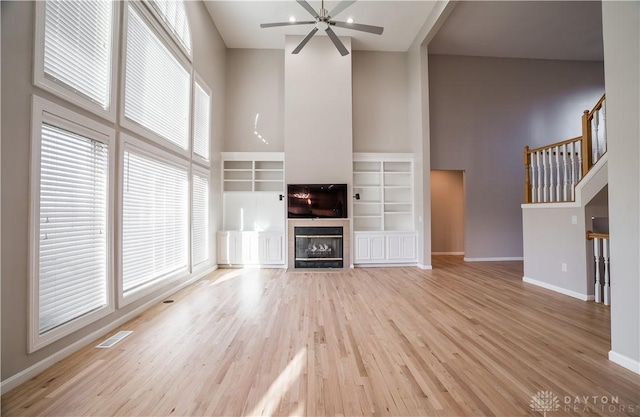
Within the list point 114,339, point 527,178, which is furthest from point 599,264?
point 114,339

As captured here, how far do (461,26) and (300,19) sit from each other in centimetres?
352

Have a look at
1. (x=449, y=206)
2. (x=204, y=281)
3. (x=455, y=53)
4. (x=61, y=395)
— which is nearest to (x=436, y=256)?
(x=449, y=206)

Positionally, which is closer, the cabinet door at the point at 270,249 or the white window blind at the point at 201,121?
the white window blind at the point at 201,121

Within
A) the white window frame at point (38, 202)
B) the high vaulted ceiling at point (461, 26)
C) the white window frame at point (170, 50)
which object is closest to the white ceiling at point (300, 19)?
the high vaulted ceiling at point (461, 26)

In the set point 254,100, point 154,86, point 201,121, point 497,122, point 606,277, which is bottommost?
point 606,277

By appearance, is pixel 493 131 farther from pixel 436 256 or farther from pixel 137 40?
pixel 137 40

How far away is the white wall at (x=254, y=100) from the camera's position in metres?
6.46

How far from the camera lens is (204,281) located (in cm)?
470

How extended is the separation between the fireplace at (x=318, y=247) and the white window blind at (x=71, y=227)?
12.0 ft

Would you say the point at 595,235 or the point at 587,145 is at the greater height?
the point at 587,145

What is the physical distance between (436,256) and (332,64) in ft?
18.5

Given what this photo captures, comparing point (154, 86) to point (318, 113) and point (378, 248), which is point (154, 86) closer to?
point (318, 113)

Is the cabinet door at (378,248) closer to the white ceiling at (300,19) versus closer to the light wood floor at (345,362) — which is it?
the light wood floor at (345,362)

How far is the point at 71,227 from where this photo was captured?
7.39 ft
